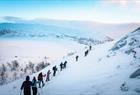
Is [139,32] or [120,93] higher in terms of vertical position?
[139,32]

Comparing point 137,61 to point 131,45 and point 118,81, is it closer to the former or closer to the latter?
point 118,81

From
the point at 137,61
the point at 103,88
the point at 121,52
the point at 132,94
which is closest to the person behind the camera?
the point at 132,94

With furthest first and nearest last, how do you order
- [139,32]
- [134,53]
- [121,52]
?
[139,32], [121,52], [134,53]

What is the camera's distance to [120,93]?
1457cm

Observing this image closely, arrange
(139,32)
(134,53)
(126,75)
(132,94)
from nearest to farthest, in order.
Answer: (132,94) → (126,75) → (134,53) → (139,32)

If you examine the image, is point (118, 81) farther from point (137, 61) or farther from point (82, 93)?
point (137, 61)

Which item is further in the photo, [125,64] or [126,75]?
[125,64]

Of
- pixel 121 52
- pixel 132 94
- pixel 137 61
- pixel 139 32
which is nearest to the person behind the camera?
pixel 132 94

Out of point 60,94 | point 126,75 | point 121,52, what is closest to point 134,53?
point 121,52

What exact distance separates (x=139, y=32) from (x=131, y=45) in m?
4.76

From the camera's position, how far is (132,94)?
45.5 feet

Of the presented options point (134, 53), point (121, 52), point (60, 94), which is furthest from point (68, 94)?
point (121, 52)

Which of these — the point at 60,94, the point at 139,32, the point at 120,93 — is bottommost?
the point at 60,94

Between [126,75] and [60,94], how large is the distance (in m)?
5.81
